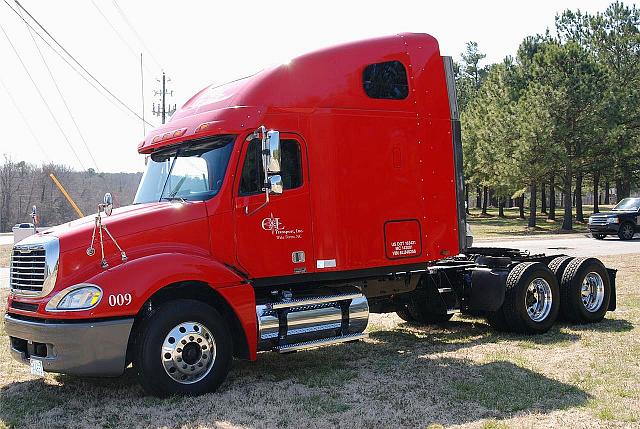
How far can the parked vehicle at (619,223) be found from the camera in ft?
96.8

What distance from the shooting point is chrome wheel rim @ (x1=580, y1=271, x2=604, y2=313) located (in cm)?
1023

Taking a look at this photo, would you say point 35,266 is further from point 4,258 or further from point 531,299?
point 4,258

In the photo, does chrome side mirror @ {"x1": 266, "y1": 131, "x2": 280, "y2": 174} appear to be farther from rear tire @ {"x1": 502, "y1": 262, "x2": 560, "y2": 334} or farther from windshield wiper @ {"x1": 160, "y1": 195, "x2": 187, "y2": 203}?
rear tire @ {"x1": 502, "y1": 262, "x2": 560, "y2": 334}

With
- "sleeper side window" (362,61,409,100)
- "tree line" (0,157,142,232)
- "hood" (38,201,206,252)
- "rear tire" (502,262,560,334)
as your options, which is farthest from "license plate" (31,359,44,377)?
"tree line" (0,157,142,232)

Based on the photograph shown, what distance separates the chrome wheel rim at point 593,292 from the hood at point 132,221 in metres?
6.39

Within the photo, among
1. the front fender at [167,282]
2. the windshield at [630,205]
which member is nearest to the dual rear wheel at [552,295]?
the front fender at [167,282]

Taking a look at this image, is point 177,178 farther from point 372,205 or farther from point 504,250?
point 504,250

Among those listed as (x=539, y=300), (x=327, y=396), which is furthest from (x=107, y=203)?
(x=539, y=300)

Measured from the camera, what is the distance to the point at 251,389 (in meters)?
6.82

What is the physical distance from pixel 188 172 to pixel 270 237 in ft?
3.84

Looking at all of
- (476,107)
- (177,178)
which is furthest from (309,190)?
(476,107)

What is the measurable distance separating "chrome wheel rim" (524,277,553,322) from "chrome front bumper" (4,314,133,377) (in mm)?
5831

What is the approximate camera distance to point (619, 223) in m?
29.4

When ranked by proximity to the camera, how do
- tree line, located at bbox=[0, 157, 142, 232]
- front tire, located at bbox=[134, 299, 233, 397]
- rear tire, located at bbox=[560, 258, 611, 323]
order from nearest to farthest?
front tire, located at bbox=[134, 299, 233, 397], rear tire, located at bbox=[560, 258, 611, 323], tree line, located at bbox=[0, 157, 142, 232]
